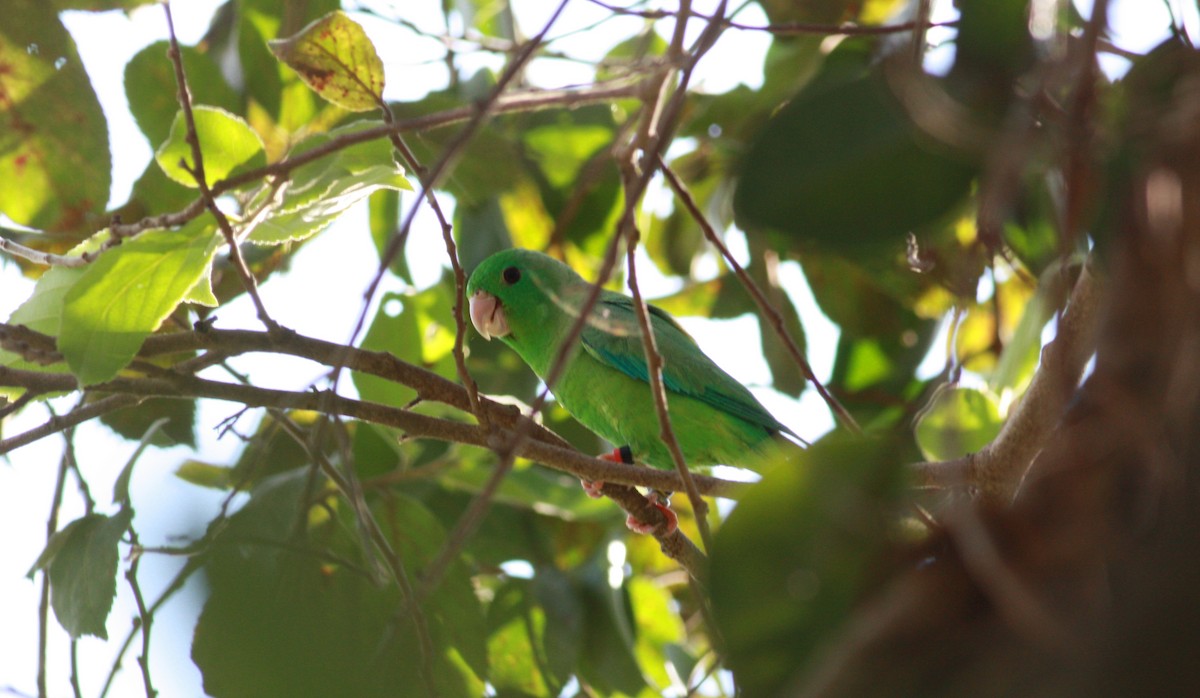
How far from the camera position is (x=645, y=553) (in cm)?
498

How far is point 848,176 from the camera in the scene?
116 cm

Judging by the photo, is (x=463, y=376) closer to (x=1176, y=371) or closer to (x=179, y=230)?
(x=179, y=230)

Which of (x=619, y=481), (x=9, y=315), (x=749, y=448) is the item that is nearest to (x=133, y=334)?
(x=9, y=315)

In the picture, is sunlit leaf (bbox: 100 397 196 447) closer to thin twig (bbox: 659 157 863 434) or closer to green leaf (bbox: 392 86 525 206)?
green leaf (bbox: 392 86 525 206)

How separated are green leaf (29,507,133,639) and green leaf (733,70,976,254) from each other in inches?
67.3

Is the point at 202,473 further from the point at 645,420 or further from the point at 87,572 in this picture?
the point at 645,420

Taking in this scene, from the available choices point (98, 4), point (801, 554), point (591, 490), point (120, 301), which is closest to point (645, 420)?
point (591, 490)

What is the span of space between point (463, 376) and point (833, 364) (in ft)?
7.51

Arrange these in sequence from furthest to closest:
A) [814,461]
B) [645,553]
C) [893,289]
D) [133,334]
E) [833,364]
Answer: [645,553] < [833,364] < [893,289] < [133,334] < [814,461]

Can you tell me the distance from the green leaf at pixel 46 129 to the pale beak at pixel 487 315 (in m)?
1.48

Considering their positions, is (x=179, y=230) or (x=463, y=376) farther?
(x=463, y=376)

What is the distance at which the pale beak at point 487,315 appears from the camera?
420 centimetres

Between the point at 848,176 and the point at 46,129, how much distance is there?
2.90m

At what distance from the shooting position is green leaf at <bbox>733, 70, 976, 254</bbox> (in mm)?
1143
